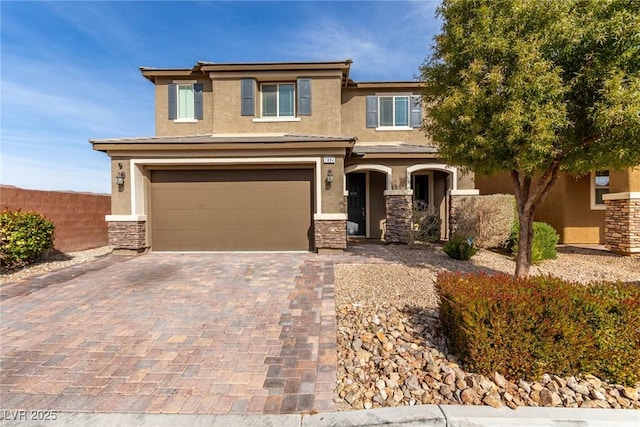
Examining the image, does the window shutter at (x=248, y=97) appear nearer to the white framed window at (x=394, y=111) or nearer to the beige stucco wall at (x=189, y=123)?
the beige stucco wall at (x=189, y=123)

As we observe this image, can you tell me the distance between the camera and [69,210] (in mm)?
10500

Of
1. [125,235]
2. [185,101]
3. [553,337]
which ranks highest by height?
[185,101]

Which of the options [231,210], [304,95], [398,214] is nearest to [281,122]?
[304,95]

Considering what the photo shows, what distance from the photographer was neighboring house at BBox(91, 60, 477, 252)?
30.1ft

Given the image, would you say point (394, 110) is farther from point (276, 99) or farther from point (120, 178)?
point (120, 178)

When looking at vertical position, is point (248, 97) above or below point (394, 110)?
above

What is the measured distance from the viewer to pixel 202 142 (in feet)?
29.9

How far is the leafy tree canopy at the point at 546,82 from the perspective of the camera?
4594 mm

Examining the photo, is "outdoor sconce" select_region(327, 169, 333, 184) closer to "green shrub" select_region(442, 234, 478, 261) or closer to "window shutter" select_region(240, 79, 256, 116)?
"green shrub" select_region(442, 234, 478, 261)

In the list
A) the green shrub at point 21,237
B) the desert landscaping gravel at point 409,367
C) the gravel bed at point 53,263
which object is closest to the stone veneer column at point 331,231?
the desert landscaping gravel at point 409,367

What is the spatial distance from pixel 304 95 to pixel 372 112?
10.4 feet

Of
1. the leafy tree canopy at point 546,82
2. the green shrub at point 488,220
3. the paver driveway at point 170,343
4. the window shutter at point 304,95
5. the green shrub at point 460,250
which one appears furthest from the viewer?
the window shutter at point 304,95

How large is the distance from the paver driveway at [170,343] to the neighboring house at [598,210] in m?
9.23

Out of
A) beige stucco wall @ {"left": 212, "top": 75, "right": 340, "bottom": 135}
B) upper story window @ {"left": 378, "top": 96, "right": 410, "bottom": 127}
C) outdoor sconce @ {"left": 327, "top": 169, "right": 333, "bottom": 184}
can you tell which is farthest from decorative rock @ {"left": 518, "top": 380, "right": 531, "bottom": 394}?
upper story window @ {"left": 378, "top": 96, "right": 410, "bottom": 127}
